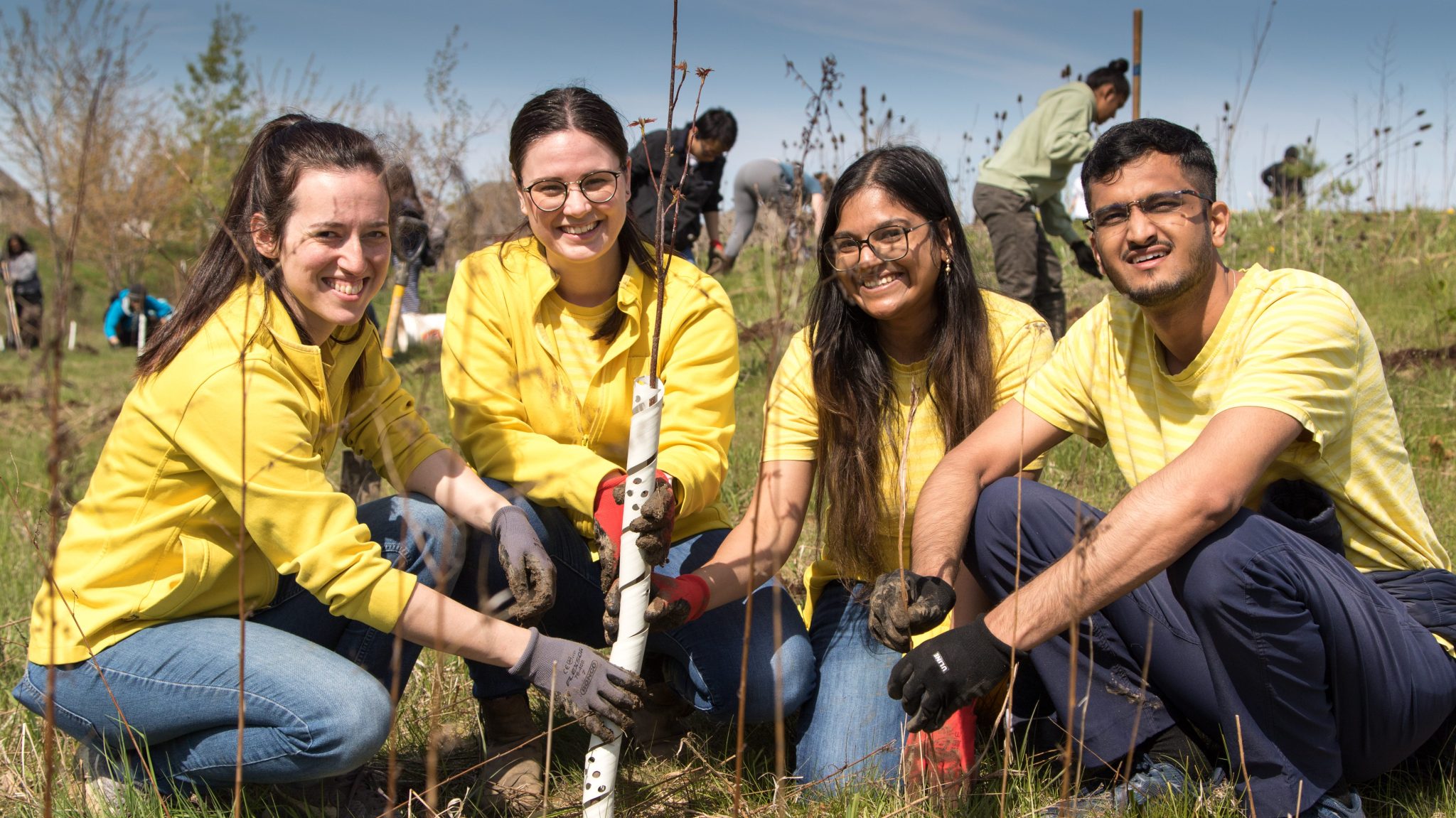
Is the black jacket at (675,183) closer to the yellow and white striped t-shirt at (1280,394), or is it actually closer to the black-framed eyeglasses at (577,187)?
the black-framed eyeglasses at (577,187)

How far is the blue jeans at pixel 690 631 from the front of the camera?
2.31m

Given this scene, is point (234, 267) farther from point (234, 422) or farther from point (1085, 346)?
point (1085, 346)

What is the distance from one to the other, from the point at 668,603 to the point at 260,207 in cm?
108

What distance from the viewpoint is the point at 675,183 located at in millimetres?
5301

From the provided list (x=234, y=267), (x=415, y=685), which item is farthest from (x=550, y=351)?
(x=415, y=685)

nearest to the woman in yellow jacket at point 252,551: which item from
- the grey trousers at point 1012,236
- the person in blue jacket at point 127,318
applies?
the grey trousers at point 1012,236

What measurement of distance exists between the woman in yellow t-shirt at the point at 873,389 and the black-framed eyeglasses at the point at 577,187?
1.69 ft

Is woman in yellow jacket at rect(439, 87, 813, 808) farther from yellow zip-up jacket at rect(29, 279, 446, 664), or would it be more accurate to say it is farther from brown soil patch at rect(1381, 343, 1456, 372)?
brown soil patch at rect(1381, 343, 1456, 372)

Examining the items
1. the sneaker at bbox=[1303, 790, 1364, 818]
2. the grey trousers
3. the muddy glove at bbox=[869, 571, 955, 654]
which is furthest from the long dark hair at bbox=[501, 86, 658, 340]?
the grey trousers

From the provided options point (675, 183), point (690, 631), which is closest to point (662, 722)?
point (690, 631)

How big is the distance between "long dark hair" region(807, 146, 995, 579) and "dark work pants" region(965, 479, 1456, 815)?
40cm

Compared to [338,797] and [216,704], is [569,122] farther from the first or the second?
[338,797]

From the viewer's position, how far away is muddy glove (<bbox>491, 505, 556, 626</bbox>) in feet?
6.51

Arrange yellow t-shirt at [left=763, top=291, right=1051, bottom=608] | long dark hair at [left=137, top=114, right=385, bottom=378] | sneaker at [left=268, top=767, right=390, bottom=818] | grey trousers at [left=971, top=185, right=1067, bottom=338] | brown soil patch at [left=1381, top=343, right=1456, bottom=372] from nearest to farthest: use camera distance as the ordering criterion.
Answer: long dark hair at [left=137, top=114, right=385, bottom=378] → sneaker at [left=268, top=767, right=390, bottom=818] → yellow t-shirt at [left=763, top=291, right=1051, bottom=608] → brown soil patch at [left=1381, top=343, right=1456, bottom=372] → grey trousers at [left=971, top=185, right=1067, bottom=338]
